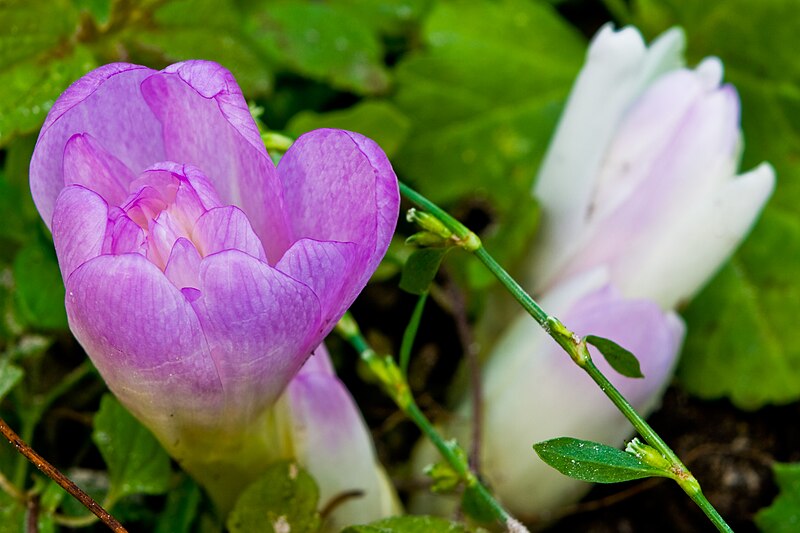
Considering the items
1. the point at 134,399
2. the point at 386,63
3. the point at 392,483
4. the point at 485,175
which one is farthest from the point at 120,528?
the point at 386,63

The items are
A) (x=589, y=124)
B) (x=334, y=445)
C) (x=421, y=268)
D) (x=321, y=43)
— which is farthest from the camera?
(x=321, y=43)

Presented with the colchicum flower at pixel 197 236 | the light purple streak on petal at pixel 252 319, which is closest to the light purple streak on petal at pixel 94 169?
the colchicum flower at pixel 197 236

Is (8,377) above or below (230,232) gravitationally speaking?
below

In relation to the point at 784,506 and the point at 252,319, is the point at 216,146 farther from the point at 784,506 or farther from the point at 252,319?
the point at 784,506

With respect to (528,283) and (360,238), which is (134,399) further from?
(528,283)

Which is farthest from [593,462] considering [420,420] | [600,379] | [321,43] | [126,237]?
[321,43]

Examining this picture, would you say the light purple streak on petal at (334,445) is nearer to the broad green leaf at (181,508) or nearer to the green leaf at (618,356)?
the broad green leaf at (181,508)

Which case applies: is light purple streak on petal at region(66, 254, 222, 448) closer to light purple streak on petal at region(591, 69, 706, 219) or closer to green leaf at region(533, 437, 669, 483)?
green leaf at region(533, 437, 669, 483)
